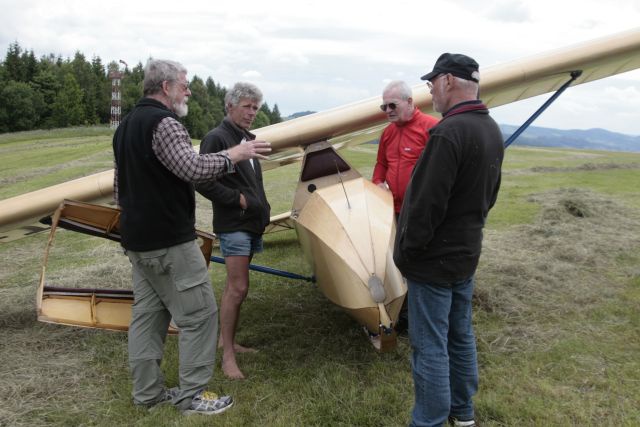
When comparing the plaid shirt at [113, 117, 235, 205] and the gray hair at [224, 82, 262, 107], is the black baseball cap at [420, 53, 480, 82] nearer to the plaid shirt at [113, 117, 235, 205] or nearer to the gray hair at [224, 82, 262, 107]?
the plaid shirt at [113, 117, 235, 205]

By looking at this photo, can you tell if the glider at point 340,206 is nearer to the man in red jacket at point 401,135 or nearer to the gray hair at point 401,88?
the man in red jacket at point 401,135

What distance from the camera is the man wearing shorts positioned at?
173 inches

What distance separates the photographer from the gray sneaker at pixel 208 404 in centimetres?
368

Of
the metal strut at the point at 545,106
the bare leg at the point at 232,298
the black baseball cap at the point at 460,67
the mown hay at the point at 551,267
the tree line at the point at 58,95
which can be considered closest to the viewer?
the black baseball cap at the point at 460,67

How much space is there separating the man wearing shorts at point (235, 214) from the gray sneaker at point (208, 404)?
55 centimetres

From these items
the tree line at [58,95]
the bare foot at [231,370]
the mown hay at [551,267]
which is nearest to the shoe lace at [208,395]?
the bare foot at [231,370]

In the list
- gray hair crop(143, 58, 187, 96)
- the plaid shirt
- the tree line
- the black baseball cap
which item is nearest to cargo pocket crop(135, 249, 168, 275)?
the plaid shirt

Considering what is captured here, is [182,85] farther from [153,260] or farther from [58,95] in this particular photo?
[58,95]

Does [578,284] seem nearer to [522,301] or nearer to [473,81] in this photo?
[522,301]

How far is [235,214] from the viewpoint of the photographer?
443 cm

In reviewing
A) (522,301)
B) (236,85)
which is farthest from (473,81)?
(522,301)

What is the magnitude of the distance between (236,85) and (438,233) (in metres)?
2.44

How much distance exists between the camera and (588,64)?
5988mm

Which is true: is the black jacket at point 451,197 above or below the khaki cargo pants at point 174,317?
above
